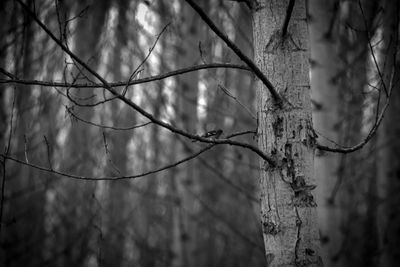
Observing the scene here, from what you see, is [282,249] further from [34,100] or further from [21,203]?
Answer: [21,203]

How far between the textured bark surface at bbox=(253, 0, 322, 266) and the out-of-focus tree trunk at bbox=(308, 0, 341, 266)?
1.42m

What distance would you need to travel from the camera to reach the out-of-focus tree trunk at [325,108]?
2921 millimetres

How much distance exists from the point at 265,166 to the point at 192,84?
3.51 metres

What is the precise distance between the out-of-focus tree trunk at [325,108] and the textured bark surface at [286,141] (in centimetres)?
142

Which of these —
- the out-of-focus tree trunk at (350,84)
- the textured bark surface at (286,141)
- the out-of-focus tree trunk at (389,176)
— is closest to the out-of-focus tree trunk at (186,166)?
the out-of-focus tree trunk at (350,84)

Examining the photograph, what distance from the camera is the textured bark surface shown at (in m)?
1.50

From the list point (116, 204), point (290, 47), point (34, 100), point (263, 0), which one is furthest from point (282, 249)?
point (116, 204)

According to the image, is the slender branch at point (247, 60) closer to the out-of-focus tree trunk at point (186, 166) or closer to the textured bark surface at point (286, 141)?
the textured bark surface at point (286, 141)

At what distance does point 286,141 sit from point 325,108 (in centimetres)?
162

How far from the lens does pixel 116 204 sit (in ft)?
26.7

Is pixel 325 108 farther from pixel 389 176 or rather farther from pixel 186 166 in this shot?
pixel 389 176

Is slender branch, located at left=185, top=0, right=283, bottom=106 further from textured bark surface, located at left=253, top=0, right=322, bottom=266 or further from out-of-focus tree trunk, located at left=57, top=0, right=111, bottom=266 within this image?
out-of-focus tree trunk, located at left=57, top=0, right=111, bottom=266

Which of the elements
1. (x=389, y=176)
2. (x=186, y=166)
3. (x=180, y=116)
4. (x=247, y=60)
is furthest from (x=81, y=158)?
(x=247, y=60)

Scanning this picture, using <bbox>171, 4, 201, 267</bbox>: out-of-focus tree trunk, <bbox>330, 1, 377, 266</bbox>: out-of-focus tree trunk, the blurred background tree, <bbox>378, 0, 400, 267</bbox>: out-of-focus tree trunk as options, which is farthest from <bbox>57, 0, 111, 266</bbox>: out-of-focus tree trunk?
<bbox>378, 0, 400, 267</bbox>: out-of-focus tree trunk
